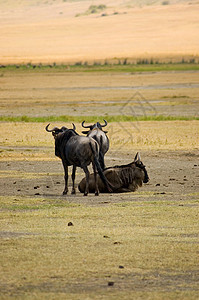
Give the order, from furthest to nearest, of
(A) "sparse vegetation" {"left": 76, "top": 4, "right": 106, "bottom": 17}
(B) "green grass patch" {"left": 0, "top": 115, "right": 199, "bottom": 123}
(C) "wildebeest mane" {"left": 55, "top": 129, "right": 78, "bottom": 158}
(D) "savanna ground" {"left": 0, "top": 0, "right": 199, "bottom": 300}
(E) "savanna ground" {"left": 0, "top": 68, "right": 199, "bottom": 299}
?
(A) "sparse vegetation" {"left": 76, "top": 4, "right": 106, "bottom": 17} < (B) "green grass patch" {"left": 0, "top": 115, "right": 199, "bottom": 123} < (C) "wildebeest mane" {"left": 55, "top": 129, "right": 78, "bottom": 158} < (D) "savanna ground" {"left": 0, "top": 0, "right": 199, "bottom": 300} < (E) "savanna ground" {"left": 0, "top": 68, "right": 199, "bottom": 299}

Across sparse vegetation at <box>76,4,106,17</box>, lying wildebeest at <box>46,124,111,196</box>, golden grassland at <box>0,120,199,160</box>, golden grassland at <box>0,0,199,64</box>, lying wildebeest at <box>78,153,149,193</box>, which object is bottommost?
golden grassland at <box>0,120,199,160</box>

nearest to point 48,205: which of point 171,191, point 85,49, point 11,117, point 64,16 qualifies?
point 171,191

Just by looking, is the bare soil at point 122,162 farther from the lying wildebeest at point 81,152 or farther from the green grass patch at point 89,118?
the green grass patch at point 89,118

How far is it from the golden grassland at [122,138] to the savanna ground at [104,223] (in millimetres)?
35

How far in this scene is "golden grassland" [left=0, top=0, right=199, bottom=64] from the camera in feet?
354

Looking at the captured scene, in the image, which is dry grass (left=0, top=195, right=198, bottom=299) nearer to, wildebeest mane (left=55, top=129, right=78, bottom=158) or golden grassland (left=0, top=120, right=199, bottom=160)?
wildebeest mane (left=55, top=129, right=78, bottom=158)

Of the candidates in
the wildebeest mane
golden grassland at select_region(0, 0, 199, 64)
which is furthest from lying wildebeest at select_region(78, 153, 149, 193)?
golden grassland at select_region(0, 0, 199, 64)

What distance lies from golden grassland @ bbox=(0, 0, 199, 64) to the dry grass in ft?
278

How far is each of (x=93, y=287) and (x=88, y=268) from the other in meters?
0.71

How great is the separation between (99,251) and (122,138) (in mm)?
17397

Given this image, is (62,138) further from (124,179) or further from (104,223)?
(104,223)

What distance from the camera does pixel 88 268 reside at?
26.5 feet

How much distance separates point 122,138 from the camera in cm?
2625

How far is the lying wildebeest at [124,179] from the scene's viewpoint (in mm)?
14938
